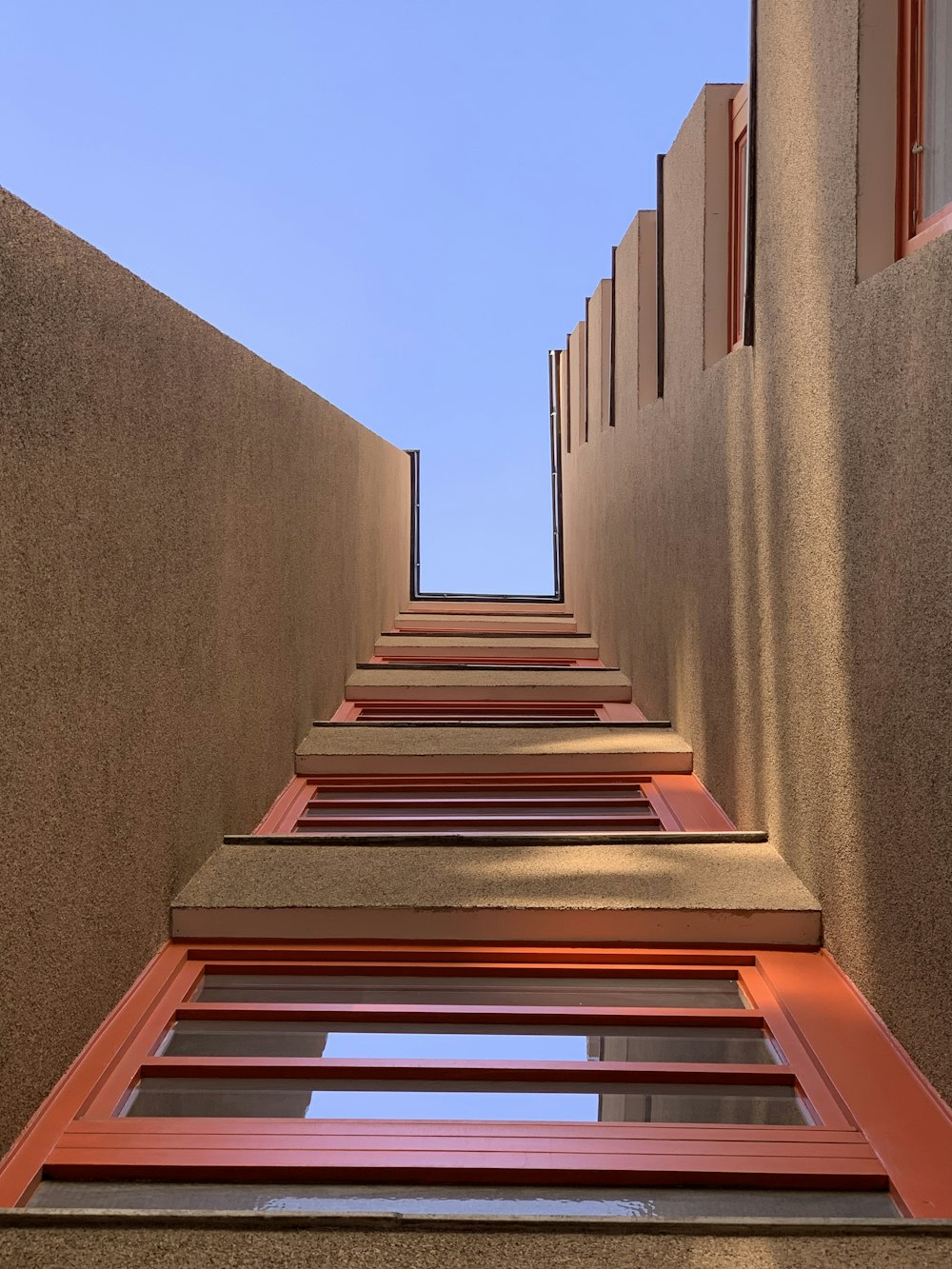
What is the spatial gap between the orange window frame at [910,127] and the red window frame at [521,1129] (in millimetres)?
1420

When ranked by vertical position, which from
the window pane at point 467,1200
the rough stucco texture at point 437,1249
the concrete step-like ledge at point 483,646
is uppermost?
the concrete step-like ledge at point 483,646

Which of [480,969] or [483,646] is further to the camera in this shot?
[483,646]

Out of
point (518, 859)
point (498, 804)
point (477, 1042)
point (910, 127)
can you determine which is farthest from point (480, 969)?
point (910, 127)

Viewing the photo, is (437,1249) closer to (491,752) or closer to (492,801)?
(492,801)

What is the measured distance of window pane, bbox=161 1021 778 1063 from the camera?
2.07 metres

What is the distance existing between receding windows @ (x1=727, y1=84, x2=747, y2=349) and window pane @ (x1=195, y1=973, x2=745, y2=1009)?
7.14 ft

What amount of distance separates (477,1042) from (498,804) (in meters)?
1.59

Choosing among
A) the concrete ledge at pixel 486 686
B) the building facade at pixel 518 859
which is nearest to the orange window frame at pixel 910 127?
the building facade at pixel 518 859

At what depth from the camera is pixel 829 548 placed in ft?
8.33

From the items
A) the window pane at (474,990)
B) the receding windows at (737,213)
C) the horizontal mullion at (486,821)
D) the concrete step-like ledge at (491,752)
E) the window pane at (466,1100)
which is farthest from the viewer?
the concrete step-like ledge at (491,752)

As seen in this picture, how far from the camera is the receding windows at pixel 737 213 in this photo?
384cm

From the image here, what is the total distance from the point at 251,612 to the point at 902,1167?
218 centimetres

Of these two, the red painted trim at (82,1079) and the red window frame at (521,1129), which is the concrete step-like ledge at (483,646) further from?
the red window frame at (521,1129)

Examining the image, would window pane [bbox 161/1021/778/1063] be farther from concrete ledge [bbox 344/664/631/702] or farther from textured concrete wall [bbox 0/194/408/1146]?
concrete ledge [bbox 344/664/631/702]
